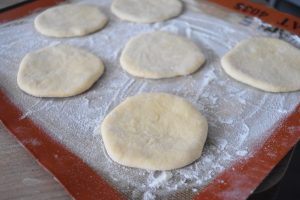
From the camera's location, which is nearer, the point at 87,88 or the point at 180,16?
the point at 87,88

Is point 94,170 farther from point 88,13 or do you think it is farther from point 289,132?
point 88,13

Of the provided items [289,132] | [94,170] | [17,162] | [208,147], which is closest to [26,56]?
[17,162]

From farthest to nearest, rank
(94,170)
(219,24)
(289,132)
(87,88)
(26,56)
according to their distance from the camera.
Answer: (219,24) → (26,56) → (87,88) → (289,132) → (94,170)

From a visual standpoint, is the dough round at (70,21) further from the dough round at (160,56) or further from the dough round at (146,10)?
the dough round at (160,56)

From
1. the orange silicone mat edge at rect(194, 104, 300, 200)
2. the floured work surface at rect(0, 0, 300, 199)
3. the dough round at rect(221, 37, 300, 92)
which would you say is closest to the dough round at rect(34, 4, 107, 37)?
the floured work surface at rect(0, 0, 300, 199)

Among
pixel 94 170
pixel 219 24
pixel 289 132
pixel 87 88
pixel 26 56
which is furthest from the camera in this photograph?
pixel 219 24

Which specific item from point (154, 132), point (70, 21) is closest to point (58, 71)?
point (70, 21)

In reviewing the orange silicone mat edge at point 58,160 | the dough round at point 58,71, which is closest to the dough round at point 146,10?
the dough round at point 58,71
